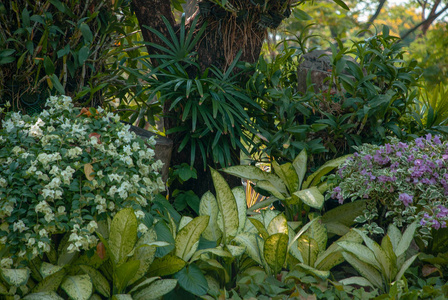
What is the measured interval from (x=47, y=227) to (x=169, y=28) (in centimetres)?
206

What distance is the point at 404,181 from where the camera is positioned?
2.62m

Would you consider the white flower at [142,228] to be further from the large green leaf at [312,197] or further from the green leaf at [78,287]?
the large green leaf at [312,197]

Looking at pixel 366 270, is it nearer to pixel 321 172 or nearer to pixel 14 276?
pixel 321 172

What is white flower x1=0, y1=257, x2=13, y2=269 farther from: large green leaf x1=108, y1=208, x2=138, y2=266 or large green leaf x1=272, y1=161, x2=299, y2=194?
large green leaf x1=272, y1=161, x2=299, y2=194

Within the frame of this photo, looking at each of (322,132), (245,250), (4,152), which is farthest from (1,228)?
(322,132)

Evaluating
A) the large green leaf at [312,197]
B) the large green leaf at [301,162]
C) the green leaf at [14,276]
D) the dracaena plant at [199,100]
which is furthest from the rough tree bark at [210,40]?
the green leaf at [14,276]

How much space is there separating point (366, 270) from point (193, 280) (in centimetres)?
100

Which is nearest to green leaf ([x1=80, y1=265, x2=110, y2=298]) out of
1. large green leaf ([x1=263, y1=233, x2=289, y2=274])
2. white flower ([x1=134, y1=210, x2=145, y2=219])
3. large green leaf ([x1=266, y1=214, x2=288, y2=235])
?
white flower ([x1=134, y1=210, x2=145, y2=219])

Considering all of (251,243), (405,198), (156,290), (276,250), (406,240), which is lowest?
(156,290)

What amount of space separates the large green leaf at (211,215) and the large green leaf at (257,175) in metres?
0.39

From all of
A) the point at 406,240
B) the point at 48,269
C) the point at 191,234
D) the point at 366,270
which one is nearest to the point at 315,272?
the point at 366,270

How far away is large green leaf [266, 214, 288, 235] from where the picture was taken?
2605 mm

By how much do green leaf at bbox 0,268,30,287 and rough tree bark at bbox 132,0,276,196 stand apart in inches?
72.0

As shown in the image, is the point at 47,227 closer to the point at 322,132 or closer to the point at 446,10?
the point at 322,132
